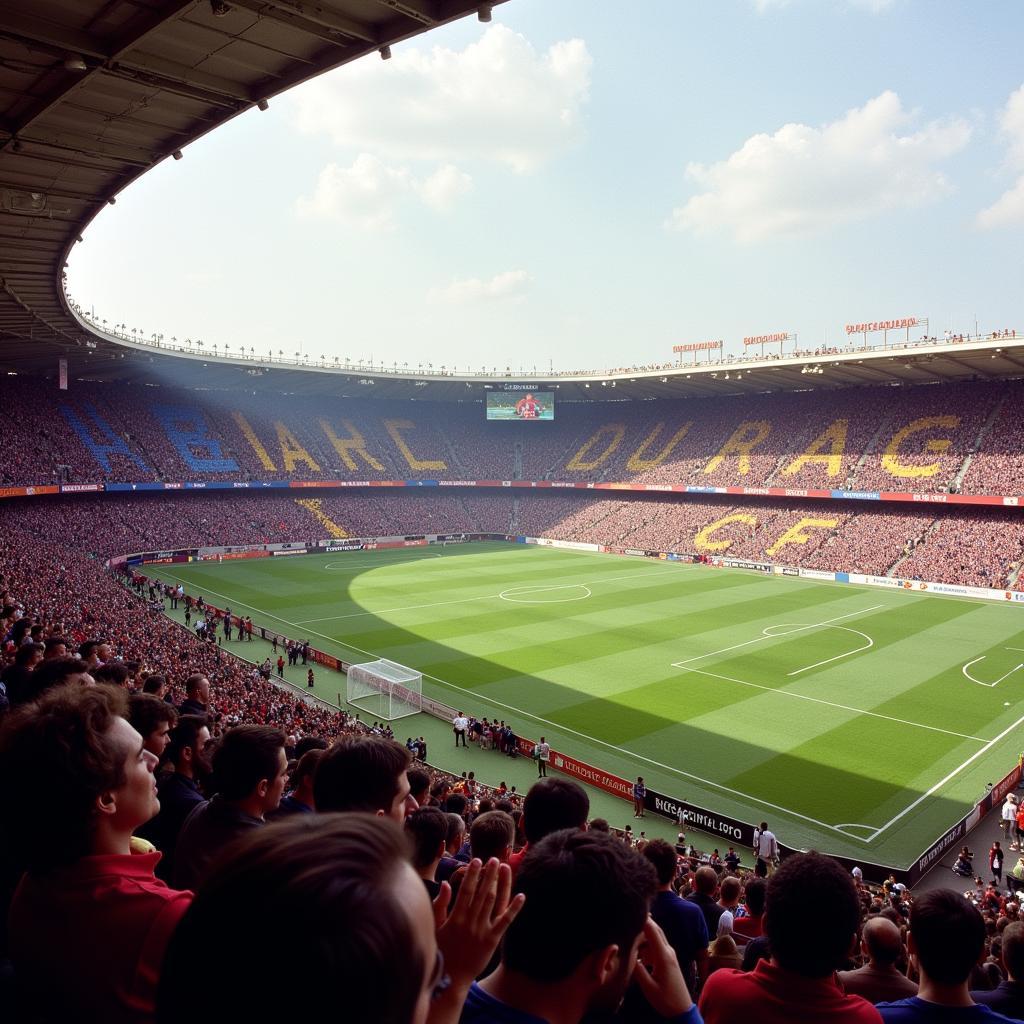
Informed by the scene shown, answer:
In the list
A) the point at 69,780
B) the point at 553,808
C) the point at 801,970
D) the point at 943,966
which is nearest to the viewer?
the point at 69,780

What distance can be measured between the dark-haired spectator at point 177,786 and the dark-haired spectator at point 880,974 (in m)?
4.21

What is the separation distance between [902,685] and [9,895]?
31.2 metres

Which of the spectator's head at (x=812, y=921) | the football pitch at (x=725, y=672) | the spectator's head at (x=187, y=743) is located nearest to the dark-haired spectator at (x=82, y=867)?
the spectator's head at (x=812, y=921)

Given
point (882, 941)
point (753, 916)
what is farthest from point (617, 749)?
point (882, 941)

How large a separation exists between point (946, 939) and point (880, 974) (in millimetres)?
1311

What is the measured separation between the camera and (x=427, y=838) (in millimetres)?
4566

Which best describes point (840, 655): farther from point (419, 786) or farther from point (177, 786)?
point (177, 786)

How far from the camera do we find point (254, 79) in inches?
580

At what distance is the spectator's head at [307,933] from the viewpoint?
132cm

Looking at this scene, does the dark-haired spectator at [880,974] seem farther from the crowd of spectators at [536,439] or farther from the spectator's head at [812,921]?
the crowd of spectators at [536,439]

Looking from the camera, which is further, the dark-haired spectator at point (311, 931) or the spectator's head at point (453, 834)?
the spectator's head at point (453, 834)

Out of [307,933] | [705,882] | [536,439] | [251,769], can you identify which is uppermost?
[536,439]

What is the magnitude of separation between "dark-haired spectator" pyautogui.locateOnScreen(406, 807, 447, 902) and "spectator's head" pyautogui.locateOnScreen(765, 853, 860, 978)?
1.87 meters

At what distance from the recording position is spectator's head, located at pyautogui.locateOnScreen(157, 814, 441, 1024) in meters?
1.32
